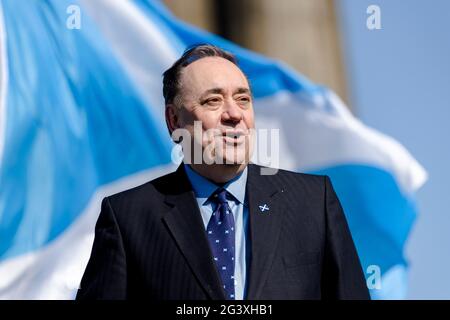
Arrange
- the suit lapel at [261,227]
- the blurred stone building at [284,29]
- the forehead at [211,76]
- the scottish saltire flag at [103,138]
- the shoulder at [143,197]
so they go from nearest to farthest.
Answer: the suit lapel at [261,227] → the forehead at [211,76] → the shoulder at [143,197] → the scottish saltire flag at [103,138] → the blurred stone building at [284,29]

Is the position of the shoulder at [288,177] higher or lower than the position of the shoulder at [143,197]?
higher

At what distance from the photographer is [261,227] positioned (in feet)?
9.52

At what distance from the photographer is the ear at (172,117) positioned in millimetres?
3061

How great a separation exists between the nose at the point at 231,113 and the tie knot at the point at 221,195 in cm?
21

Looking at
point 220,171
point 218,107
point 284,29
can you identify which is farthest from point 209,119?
point 284,29

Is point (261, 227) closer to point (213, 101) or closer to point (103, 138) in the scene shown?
point (213, 101)

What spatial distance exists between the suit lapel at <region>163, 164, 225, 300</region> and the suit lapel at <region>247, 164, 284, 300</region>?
0.31ft

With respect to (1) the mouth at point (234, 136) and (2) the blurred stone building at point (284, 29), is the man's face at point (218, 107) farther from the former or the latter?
(2) the blurred stone building at point (284, 29)

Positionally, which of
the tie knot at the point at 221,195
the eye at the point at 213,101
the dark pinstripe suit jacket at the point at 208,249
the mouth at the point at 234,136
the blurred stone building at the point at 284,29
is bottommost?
the dark pinstripe suit jacket at the point at 208,249

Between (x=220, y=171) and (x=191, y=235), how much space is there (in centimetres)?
19

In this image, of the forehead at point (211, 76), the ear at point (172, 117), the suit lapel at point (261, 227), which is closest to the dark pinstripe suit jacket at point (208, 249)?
the suit lapel at point (261, 227)

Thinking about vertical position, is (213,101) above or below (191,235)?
above

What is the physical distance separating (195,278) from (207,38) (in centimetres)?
417
